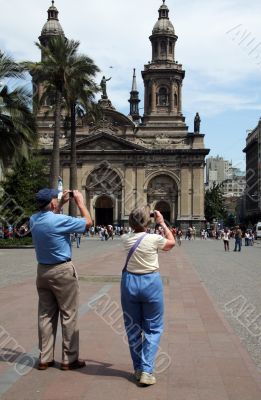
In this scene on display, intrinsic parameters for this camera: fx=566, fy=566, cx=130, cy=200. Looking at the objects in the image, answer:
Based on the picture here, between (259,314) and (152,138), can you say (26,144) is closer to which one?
(259,314)

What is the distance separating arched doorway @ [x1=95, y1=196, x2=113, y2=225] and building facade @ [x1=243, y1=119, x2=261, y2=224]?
103ft

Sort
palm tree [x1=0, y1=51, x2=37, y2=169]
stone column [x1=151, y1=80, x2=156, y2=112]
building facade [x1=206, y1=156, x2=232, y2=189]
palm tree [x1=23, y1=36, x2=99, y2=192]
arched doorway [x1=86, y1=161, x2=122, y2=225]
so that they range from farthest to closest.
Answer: building facade [x1=206, y1=156, x2=232, y2=189], arched doorway [x1=86, y1=161, x2=122, y2=225], stone column [x1=151, y1=80, x2=156, y2=112], palm tree [x1=23, y1=36, x2=99, y2=192], palm tree [x1=0, y1=51, x2=37, y2=169]

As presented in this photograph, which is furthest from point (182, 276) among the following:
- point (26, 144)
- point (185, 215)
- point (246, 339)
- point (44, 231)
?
point (185, 215)

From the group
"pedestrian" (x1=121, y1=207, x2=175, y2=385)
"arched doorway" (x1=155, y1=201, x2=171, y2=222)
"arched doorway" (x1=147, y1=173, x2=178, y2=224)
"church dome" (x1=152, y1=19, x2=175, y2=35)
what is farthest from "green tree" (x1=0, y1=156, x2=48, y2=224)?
"pedestrian" (x1=121, y1=207, x2=175, y2=385)

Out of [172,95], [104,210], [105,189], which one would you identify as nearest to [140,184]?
[105,189]

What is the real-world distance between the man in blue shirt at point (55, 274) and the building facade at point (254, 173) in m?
92.7

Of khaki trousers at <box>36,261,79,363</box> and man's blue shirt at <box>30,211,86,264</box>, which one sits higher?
man's blue shirt at <box>30,211,86,264</box>

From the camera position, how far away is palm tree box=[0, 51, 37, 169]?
80.8 ft

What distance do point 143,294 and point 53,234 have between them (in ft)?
3.57

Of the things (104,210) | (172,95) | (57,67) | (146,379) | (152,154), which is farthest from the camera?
(104,210)

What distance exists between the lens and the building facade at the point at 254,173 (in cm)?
10144

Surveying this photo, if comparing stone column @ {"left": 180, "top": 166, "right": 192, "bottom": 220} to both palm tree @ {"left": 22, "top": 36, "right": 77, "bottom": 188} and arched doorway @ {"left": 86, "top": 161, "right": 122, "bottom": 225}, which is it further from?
palm tree @ {"left": 22, "top": 36, "right": 77, "bottom": 188}

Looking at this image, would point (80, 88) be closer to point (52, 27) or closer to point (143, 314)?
point (143, 314)

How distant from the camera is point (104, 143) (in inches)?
2881
